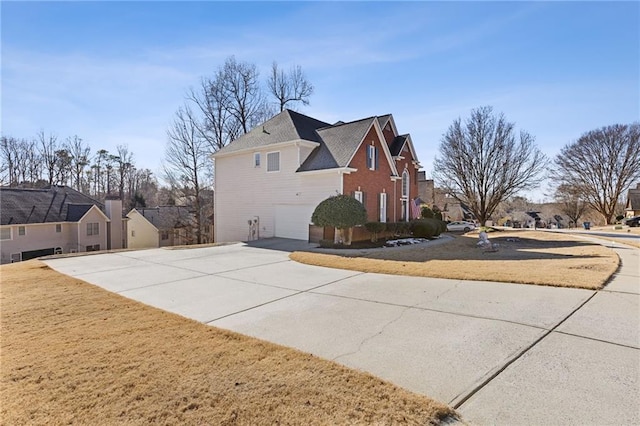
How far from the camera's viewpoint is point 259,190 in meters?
20.5

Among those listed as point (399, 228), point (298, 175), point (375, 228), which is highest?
point (298, 175)

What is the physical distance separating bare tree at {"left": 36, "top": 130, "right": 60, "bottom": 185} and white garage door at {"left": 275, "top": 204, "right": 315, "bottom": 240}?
37565 millimetres

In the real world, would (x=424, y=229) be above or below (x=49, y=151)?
below

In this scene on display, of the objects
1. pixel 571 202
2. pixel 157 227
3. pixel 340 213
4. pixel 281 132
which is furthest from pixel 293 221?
pixel 571 202

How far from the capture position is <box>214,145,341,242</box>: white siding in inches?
707

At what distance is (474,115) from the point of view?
28.5 metres

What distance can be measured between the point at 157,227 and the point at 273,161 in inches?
830

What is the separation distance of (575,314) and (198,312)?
6292 mm

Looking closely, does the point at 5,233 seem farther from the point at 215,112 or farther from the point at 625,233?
the point at 625,233

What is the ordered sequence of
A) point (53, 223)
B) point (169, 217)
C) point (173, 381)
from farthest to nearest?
point (169, 217), point (53, 223), point (173, 381)

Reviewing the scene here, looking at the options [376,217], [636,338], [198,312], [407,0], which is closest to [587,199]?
[376,217]

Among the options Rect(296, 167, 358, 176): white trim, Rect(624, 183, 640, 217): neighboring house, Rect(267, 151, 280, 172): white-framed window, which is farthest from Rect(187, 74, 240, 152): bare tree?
Rect(624, 183, 640, 217): neighboring house

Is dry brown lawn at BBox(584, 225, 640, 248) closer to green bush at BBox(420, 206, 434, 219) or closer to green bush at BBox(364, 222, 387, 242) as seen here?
green bush at BBox(420, 206, 434, 219)

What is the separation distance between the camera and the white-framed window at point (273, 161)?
19594 mm
